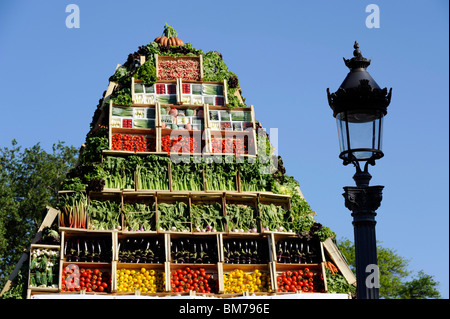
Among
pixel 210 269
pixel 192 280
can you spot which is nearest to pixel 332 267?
pixel 210 269

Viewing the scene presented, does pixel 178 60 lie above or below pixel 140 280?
above

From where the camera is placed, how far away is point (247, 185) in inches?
984

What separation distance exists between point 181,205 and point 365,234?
1561 cm

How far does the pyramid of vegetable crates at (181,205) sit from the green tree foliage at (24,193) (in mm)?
12712

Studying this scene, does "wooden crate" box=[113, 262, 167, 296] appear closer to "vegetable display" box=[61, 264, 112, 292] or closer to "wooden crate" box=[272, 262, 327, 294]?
"vegetable display" box=[61, 264, 112, 292]

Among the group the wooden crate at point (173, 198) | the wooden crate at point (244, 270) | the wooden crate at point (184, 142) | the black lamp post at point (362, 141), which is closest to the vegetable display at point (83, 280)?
the wooden crate at point (173, 198)

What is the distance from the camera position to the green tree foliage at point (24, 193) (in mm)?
37625

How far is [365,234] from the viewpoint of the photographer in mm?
8734

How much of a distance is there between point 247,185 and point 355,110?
1607 centimetres

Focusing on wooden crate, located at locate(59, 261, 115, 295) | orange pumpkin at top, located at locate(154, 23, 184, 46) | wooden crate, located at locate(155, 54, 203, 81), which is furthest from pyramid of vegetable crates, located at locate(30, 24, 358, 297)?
orange pumpkin at top, located at locate(154, 23, 184, 46)

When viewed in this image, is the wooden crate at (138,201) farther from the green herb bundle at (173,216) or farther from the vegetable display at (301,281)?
the vegetable display at (301,281)

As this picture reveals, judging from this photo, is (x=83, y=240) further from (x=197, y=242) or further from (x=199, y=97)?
(x=199, y=97)
